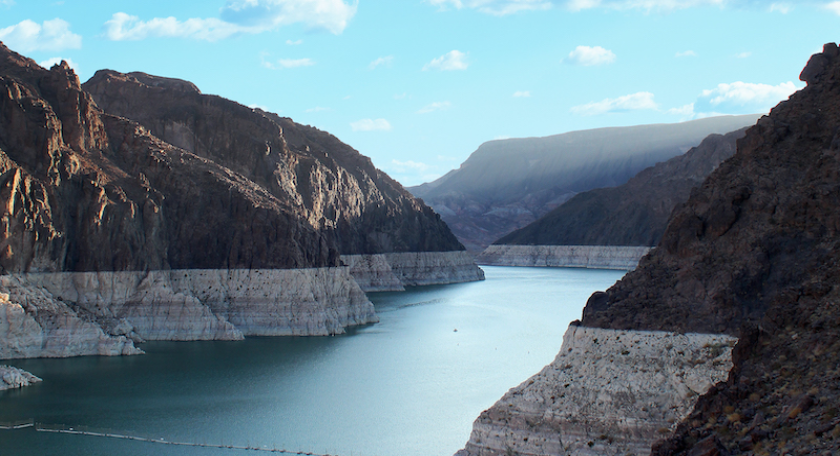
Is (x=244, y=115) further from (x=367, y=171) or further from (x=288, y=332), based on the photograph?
(x=367, y=171)

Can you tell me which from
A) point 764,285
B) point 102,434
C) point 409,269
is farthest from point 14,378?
point 409,269

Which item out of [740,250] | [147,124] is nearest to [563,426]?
[740,250]

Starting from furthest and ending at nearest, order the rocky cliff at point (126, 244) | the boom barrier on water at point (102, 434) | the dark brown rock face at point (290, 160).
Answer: the dark brown rock face at point (290, 160), the rocky cliff at point (126, 244), the boom barrier on water at point (102, 434)

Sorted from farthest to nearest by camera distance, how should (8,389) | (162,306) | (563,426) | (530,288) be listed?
(530,288) → (162,306) → (8,389) → (563,426)

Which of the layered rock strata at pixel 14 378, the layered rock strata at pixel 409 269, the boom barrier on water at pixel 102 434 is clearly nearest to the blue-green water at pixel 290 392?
the boom barrier on water at pixel 102 434

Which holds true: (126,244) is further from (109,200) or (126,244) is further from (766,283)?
(766,283)

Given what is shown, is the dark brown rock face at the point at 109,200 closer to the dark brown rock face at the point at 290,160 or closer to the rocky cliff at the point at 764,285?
the dark brown rock face at the point at 290,160
